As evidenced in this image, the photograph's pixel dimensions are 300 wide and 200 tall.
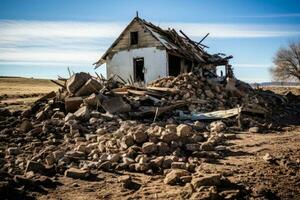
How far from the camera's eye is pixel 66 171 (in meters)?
6.64

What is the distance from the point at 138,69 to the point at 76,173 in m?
16.7

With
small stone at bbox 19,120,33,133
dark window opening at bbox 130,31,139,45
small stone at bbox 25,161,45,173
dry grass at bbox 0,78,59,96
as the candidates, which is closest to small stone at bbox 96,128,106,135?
small stone at bbox 19,120,33,133

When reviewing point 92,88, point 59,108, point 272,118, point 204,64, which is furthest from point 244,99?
point 59,108

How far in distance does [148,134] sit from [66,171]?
84.0 inches

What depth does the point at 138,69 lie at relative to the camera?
75.1 ft

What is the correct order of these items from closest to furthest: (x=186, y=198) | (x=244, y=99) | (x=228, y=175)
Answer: (x=186, y=198)
(x=228, y=175)
(x=244, y=99)

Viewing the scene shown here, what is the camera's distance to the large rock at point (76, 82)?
1279 cm

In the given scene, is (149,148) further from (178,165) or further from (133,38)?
(133,38)

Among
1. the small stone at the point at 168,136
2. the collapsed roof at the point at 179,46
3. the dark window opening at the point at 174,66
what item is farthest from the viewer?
the dark window opening at the point at 174,66

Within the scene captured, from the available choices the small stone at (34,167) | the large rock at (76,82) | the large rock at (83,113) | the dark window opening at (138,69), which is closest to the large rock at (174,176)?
the small stone at (34,167)

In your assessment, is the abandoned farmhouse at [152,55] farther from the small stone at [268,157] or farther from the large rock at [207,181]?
the large rock at [207,181]

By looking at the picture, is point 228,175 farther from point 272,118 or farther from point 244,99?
point 244,99

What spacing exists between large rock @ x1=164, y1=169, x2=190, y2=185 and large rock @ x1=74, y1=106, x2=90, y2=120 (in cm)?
529

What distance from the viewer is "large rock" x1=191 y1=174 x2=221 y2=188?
5746mm
